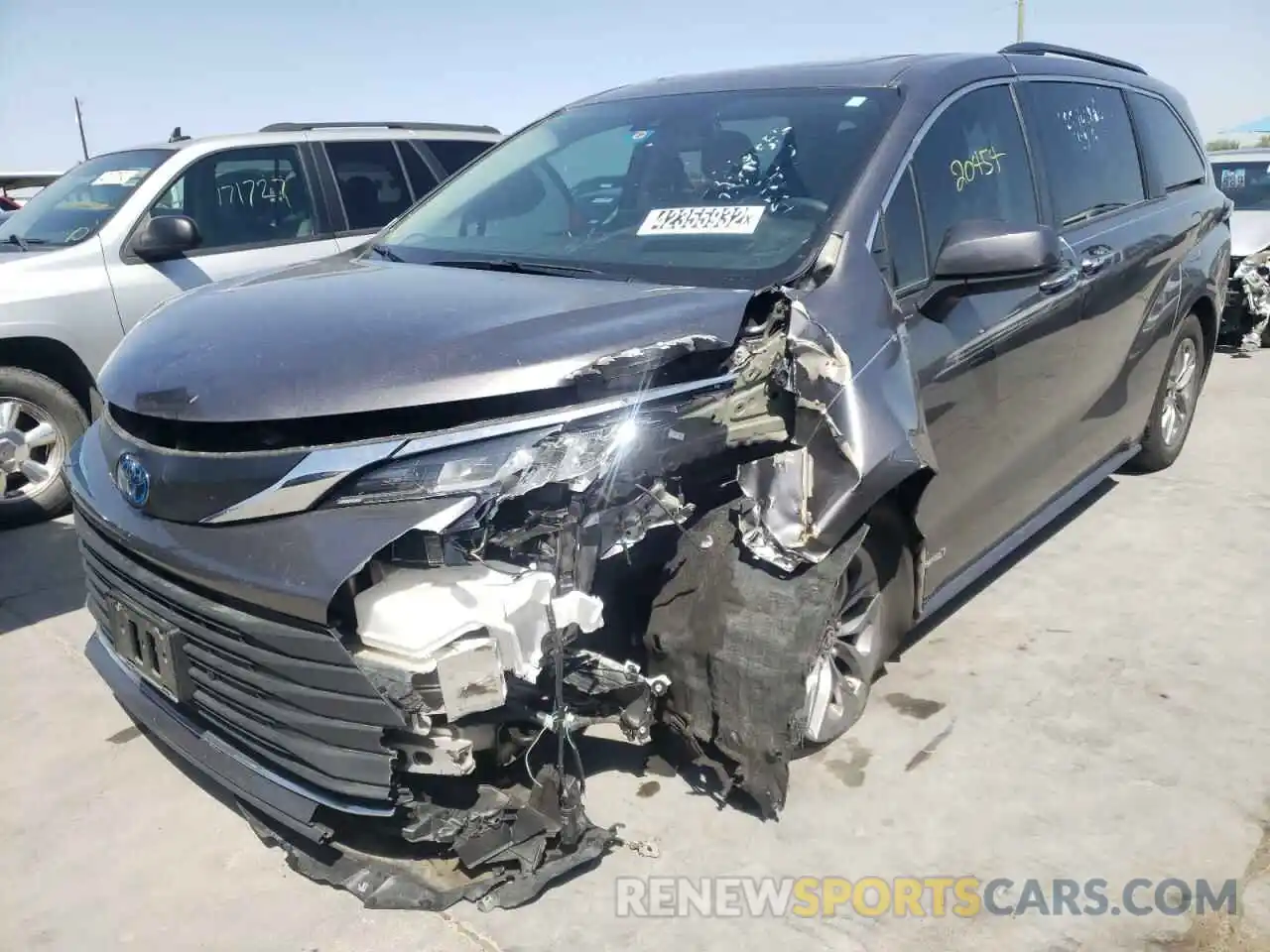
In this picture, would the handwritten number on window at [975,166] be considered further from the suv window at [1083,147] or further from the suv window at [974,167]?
the suv window at [1083,147]

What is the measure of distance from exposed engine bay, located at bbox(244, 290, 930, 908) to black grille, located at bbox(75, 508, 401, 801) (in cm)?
5

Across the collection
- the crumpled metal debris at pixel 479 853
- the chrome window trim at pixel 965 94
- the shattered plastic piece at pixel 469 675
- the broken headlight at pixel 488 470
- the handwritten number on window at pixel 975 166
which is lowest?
the crumpled metal debris at pixel 479 853

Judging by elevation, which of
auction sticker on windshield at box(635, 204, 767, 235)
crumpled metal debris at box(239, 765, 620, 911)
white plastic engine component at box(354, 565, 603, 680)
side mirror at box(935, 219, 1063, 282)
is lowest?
crumpled metal debris at box(239, 765, 620, 911)

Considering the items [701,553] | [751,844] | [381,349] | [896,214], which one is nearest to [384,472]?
[381,349]

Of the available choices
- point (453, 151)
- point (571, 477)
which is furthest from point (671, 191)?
point (453, 151)

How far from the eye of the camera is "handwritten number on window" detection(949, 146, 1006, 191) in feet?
10.7

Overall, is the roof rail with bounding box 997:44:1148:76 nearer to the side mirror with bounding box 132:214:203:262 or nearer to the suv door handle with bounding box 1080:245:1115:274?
the suv door handle with bounding box 1080:245:1115:274

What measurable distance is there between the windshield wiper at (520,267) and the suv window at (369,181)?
3.33 m

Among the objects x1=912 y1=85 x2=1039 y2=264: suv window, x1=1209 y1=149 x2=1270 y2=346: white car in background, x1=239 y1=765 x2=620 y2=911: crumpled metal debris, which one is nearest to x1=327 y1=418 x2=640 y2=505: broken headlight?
x1=239 y1=765 x2=620 y2=911: crumpled metal debris

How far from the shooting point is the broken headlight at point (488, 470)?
2.13 metres

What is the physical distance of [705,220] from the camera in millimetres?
3020

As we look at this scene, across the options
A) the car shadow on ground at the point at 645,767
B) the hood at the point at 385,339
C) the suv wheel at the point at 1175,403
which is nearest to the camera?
the hood at the point at 385,339

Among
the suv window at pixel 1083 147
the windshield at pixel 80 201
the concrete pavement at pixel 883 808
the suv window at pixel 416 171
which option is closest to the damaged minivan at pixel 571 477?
the concrete pavement at pixel 883 808

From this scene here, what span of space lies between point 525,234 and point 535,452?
1349mm
